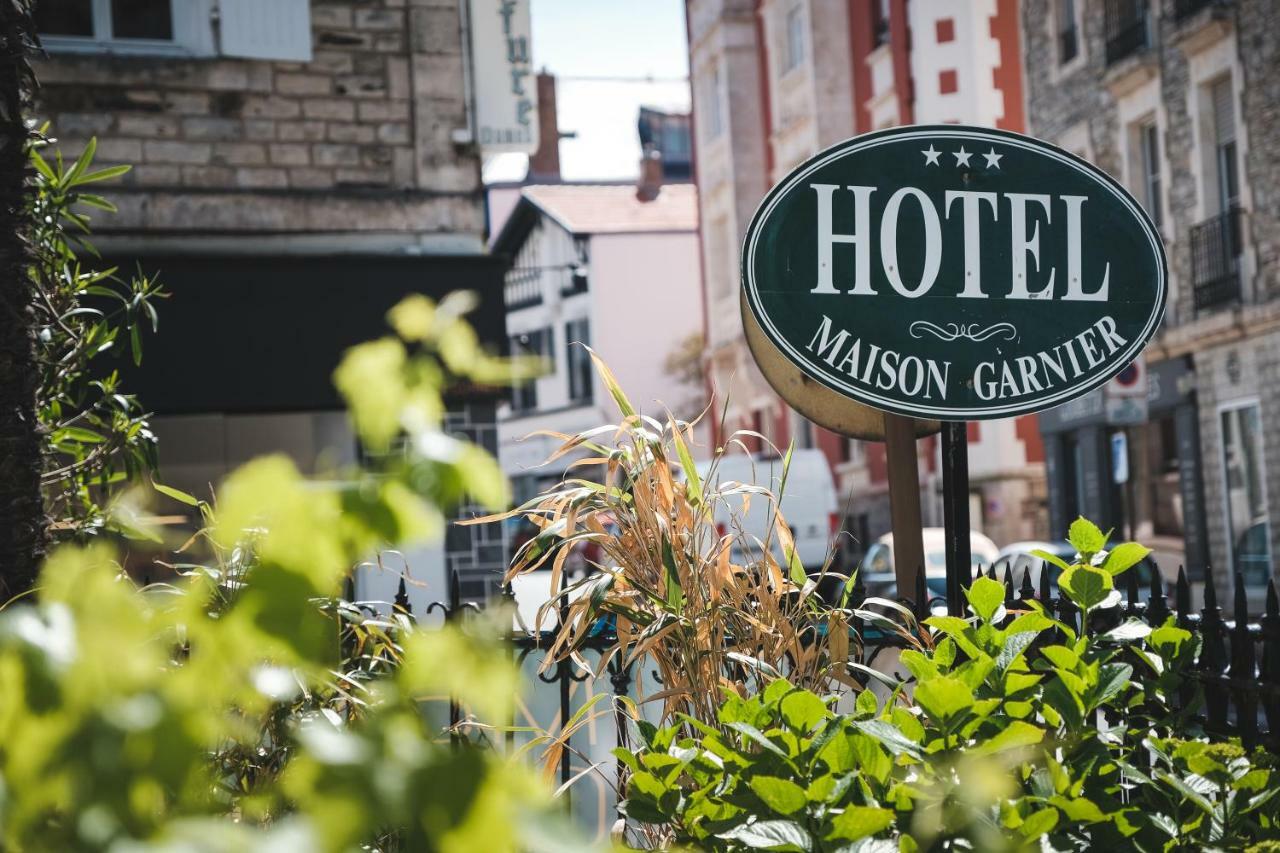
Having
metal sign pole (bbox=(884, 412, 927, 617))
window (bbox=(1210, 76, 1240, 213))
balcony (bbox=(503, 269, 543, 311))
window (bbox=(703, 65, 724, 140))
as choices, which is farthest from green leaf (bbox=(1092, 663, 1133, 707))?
balcony (bbox=(503, 269, 543, 311))

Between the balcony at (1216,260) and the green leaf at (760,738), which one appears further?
the balcony at (1216,260)

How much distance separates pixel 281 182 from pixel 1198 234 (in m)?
14.0

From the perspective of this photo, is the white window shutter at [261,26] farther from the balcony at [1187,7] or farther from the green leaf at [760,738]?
the balcony at [1187,7]

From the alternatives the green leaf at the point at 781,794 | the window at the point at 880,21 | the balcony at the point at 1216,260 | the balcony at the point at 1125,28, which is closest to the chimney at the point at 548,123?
the window at the point at 880,21

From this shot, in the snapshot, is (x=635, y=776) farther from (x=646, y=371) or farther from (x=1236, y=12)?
(x=646, y=371)

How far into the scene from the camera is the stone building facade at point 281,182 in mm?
10969

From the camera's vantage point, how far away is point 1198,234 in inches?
823

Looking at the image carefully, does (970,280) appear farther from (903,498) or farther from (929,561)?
(929,561)

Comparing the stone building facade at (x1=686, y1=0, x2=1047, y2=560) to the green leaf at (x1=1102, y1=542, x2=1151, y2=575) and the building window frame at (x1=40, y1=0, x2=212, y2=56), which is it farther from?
the green leaf at (x1=1102, y1=542, x2=1151, y2=575)

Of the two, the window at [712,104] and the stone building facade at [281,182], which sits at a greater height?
the window at [712,104]

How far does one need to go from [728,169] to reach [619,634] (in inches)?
1333

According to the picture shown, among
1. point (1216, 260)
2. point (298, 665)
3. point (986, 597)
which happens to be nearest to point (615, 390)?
point (986, 597)

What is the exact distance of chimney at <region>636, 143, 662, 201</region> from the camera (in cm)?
4956

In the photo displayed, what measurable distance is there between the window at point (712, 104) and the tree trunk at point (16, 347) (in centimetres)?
3451
